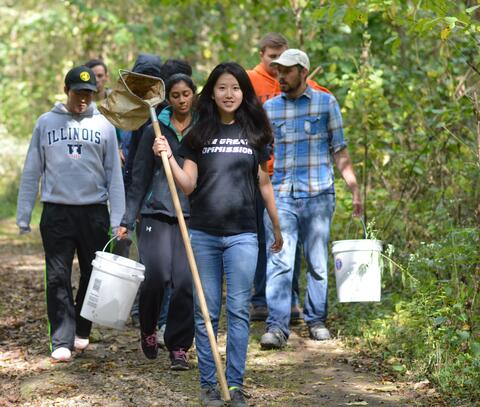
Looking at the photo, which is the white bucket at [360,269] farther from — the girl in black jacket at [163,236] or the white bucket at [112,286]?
the white bucket at [112,286]

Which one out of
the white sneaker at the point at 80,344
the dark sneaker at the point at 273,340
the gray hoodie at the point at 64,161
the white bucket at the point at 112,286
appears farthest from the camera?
the dark sneaker at the point at 273,340

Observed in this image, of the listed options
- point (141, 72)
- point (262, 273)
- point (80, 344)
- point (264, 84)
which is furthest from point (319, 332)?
point (141, 72)

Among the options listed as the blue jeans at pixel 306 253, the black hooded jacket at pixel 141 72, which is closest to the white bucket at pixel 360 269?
the blue jeans at pixel 306 253

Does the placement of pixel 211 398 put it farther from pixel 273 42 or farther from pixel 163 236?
pixel 273 42

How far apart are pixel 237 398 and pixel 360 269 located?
173 cm

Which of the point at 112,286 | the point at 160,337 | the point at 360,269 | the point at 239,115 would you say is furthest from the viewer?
the point at 160,337

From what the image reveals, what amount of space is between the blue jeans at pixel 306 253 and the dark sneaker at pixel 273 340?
9 cm

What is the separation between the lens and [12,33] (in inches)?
967

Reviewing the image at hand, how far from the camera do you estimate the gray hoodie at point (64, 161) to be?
707 centimetres

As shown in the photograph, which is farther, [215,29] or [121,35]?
[215,29]

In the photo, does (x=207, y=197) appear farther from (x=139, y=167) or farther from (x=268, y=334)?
(x=268, y=334)

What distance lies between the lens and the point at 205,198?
19.2 feet

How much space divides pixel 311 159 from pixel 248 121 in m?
2.04

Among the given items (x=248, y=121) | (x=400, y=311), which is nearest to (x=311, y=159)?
(x=400, y=311)
